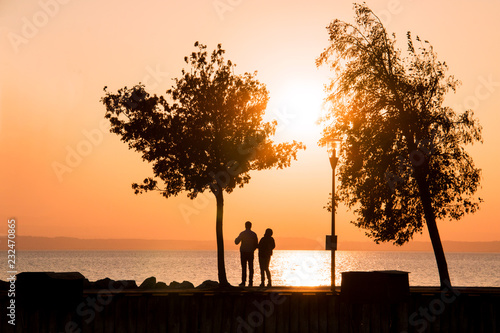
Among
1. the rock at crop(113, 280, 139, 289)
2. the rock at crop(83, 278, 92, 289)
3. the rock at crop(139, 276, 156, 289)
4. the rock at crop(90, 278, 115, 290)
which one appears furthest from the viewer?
the rock at crop(90, 278, 115, 290)

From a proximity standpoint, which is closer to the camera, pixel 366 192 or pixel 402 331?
pixel 402 331

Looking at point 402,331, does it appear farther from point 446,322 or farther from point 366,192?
point 366,192

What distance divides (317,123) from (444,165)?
6.11 metres

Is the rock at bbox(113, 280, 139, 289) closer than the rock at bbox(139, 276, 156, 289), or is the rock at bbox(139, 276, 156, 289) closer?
the rock at bbox(113, 280, 139, 289)

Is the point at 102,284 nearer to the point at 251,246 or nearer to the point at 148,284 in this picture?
the point at 148,284

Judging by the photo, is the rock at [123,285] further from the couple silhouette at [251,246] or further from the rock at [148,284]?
the couple silhouette at [251,246]

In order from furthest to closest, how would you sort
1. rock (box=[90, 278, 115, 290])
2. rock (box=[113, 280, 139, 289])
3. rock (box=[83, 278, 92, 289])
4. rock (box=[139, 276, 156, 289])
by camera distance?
1. rock (box=[90, 278, 115, 290])
2. rock (box=[139, 276, 156, 289])
3. rock (box=[113, 280, 139, 289])
4. rock (box=[83, 278, 92, 289])

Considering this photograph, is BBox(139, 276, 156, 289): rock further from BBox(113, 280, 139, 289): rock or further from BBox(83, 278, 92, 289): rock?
BBox(83, 278, 92, 289): rock

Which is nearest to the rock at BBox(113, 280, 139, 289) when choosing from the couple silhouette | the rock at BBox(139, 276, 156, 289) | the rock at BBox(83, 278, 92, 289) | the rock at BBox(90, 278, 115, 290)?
the rock at BBox(90, 278, 115, 290)

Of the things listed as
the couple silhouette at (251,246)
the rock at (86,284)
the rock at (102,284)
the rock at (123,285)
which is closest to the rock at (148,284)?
the rock at (123,285)

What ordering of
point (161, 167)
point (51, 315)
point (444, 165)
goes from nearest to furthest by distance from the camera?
point (51, 315) → point (161, 167) → point (444, 165)

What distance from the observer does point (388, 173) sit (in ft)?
120

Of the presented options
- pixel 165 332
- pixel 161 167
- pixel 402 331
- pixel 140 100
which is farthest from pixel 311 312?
pixel 140 100

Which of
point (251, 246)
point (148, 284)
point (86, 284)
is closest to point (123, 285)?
point (148, 284)
